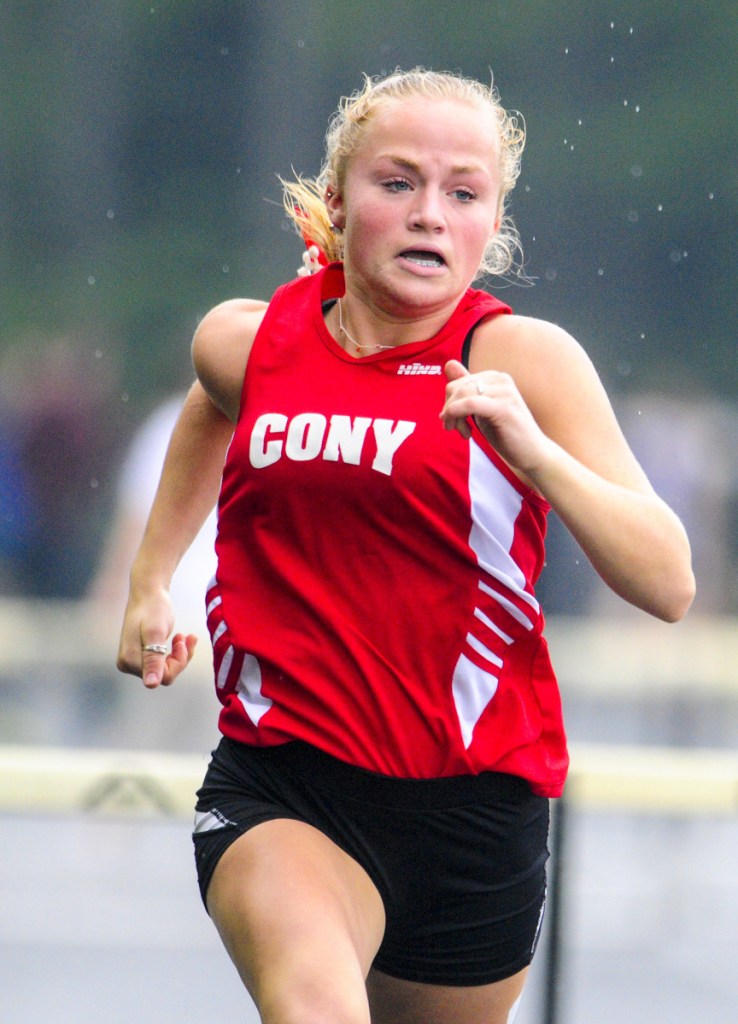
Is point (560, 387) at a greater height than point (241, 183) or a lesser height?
lesser

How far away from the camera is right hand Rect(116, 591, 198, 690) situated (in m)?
2.47

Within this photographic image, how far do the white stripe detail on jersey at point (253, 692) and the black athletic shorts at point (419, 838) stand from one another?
5 centimetres

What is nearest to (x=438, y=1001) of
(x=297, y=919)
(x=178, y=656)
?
(x=297, y=919)

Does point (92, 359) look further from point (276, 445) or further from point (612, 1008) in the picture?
point (276, 445)

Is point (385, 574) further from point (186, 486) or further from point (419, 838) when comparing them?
point (186, 486)

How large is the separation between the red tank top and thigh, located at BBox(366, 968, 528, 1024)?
33 centimetres

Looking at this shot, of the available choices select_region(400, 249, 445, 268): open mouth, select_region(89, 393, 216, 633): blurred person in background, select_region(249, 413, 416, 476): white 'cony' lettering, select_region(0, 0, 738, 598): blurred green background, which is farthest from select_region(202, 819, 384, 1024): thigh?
select_region(0, 0, 738, 598): blurred green background

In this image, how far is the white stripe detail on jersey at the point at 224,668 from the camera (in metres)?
2.29

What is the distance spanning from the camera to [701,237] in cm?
707

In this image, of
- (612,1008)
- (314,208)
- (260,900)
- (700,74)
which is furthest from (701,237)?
(260,900)

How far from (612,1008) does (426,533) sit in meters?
2.93

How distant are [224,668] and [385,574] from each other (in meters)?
0.28

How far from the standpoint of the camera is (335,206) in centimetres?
239

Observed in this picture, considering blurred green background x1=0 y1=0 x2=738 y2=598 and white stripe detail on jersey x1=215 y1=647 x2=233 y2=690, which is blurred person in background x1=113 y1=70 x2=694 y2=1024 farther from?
blurred green background x1=0 y1=0 x2=738 y2=598
